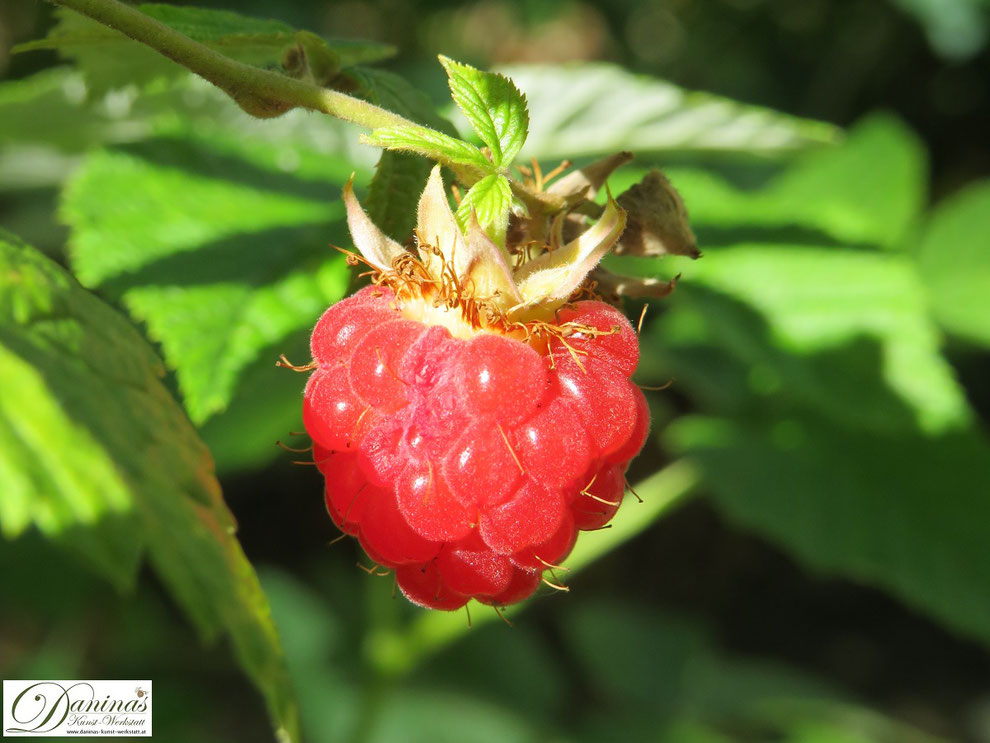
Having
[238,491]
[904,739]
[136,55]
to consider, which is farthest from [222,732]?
[136,55]

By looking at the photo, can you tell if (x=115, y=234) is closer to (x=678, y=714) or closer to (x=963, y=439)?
(x=963, y=439)

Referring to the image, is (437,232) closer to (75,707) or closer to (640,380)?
(75,707)

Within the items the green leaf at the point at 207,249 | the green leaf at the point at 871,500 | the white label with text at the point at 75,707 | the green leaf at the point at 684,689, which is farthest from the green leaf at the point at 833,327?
the green leaf at the point at 684,689

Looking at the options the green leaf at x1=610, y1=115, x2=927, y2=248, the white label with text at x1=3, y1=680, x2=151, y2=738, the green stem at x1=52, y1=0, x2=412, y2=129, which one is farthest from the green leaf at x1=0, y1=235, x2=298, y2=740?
the green leaf at x1=610, y1=115, x2=927, y2=248

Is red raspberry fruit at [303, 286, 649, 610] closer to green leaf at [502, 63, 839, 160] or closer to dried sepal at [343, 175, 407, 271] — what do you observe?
dried sepal at [343, 175, 407, 271]

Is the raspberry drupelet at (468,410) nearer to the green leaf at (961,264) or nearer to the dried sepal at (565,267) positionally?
the dried sepal at (565,267)
